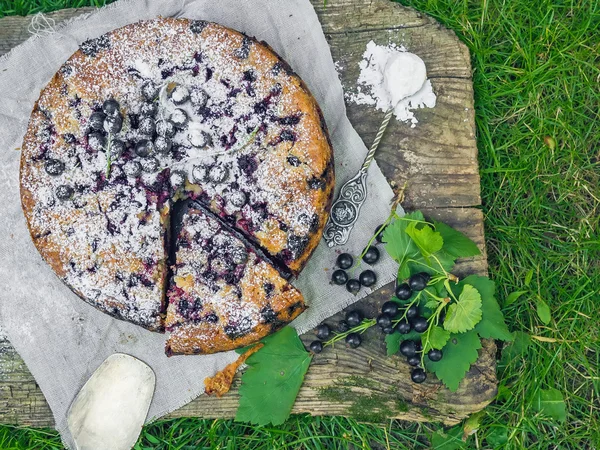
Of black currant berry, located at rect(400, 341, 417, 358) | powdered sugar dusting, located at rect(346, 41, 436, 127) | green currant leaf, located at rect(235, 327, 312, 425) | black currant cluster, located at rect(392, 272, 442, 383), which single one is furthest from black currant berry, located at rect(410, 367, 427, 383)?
powdered sugar dusting, located at rect(346, 41, 436, 127)

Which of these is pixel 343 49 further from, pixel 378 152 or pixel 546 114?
pixel 546 114

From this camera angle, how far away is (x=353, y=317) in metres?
2.96

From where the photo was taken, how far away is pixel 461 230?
3031mm

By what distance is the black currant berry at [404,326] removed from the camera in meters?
2.84

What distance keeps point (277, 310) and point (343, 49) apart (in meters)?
1.45

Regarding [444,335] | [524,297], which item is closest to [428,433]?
[444,335]

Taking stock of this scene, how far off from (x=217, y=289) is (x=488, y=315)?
4.44 feet

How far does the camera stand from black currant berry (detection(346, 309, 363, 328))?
2965 millimetres

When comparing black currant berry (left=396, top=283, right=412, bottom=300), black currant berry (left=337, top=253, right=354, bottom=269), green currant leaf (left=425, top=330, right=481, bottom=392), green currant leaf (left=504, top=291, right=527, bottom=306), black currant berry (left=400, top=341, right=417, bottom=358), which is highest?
black currant berry (left=337, top=253, right=354, bottom=269)

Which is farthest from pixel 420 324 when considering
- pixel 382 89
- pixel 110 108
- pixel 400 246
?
pixel 110 108

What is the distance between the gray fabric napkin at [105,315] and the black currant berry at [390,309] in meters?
0.16

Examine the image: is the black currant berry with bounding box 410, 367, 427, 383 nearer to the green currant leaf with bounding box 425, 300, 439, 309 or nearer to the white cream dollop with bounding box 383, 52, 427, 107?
the green currant leaf with bounding box 425, 300, 439, 309

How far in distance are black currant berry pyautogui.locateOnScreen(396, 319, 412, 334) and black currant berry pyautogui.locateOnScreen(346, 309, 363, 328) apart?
0.69 ft

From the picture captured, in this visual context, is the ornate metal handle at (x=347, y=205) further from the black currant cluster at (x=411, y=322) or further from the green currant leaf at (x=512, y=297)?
the green currant leaf at (x=512, y=297)
